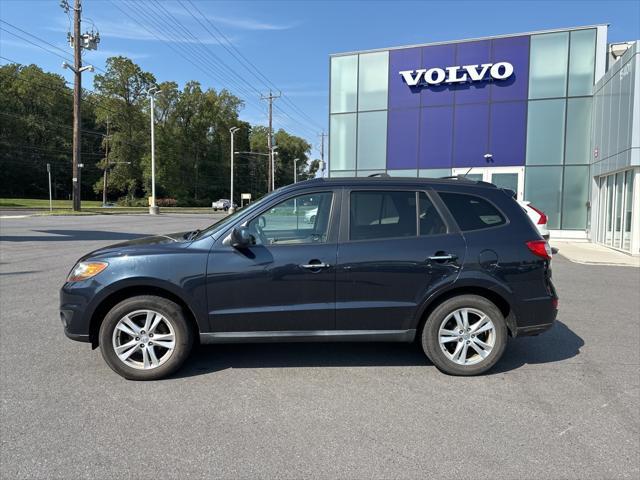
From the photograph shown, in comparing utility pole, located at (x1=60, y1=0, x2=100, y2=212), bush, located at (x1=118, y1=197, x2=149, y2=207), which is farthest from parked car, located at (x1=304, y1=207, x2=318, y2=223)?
bush, located at (x1=118, y1=197, x2=149, y2=207)

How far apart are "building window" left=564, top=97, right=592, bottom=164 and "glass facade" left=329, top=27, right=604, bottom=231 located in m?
0.04

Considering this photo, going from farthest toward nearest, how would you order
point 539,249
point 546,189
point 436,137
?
point 436,137
point 546,189
point 539,249

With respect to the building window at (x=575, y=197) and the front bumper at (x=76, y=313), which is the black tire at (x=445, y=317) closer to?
the front bumper at (x=76, y=313)

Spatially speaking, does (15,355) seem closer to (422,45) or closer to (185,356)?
(185,356)

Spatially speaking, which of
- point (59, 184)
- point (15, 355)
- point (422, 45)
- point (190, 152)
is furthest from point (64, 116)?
point (15, 355)

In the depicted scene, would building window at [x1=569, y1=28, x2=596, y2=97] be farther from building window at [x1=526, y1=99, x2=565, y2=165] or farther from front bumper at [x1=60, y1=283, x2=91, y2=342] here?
front bumper at [x1=60, y1=283, x2=91, y2=342]

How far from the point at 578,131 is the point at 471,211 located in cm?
1775

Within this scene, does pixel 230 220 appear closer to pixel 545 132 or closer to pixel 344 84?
pixel 545 132

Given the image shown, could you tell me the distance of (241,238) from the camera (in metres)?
4.02

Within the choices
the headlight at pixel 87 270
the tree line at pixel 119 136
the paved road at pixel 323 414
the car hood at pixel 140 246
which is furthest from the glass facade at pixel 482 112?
the tree line at pixel 119 136

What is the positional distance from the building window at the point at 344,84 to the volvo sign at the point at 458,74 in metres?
2.32

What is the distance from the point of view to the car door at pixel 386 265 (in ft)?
13.8

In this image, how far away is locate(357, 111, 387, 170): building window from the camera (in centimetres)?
2175

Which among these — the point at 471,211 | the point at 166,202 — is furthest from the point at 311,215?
the point at 166,202
